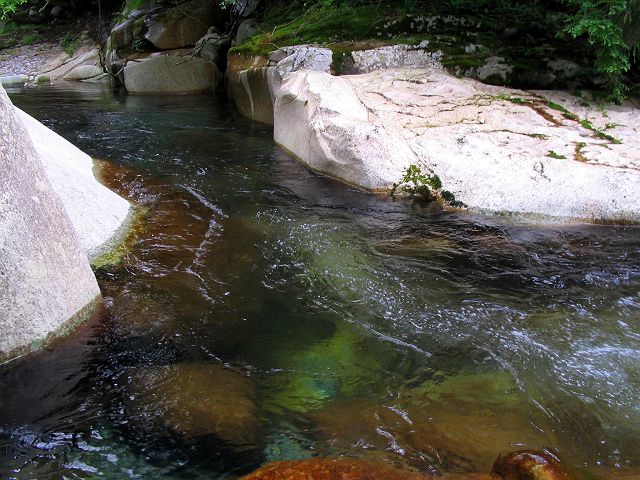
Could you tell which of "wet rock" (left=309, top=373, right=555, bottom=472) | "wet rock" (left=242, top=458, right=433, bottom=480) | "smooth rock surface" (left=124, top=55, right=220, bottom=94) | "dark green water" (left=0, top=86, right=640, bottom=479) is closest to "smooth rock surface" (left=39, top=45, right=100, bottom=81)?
"smooth rock surface" (left=124, top=55, right=220, bottom=94)

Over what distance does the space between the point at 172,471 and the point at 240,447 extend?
13.7 inches

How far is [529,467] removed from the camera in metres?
2.38

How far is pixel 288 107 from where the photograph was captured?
27.1 feet

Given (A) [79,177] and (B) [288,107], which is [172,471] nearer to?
(A) [79,177]

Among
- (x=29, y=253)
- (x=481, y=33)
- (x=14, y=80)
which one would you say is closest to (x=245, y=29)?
(x=481, y=33)

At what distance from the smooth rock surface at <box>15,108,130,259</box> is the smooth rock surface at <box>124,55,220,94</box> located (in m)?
10.2

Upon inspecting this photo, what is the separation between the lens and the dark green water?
2.73 meters

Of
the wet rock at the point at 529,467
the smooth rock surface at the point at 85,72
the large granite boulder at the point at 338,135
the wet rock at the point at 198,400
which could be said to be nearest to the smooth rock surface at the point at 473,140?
the large granite boulder at the point at 338,135

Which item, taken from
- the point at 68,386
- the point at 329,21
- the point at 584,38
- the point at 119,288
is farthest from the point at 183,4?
the point at 68,386

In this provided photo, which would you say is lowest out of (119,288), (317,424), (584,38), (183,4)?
(317,424)

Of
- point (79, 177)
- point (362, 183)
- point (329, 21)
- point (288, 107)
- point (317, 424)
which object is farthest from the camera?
point (329, 21)

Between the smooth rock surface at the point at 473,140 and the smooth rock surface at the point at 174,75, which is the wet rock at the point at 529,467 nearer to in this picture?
the smooth rock surface at the point at 473,140

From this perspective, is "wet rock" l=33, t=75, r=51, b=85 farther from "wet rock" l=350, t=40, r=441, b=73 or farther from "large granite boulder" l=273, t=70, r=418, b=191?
"wet rock" l=350, t=40, r=441, b=73

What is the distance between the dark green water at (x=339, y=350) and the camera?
2729 mm
